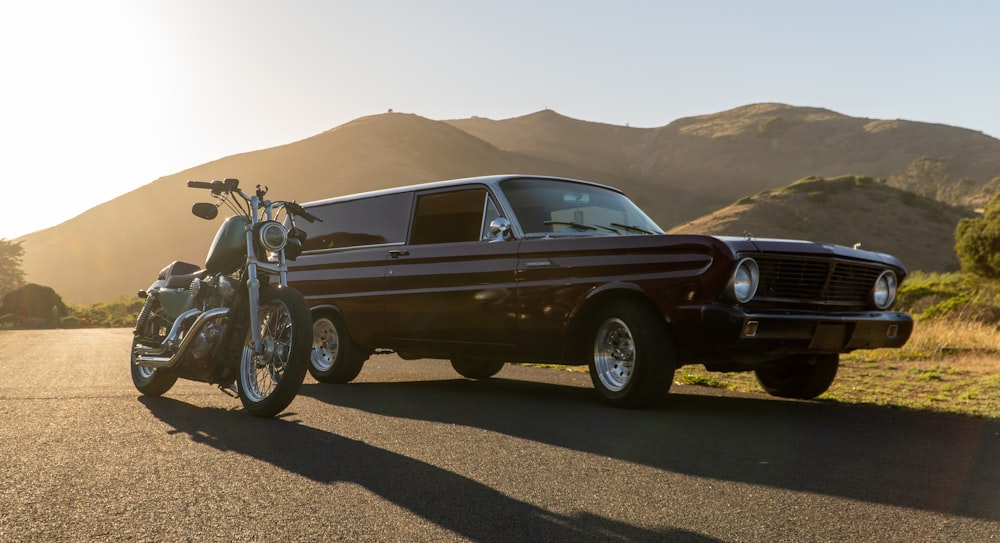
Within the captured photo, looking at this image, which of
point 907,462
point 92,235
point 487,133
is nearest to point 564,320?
point 907,462

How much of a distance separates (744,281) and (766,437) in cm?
123

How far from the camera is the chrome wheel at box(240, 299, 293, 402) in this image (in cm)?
610

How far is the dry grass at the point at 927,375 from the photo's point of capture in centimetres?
738

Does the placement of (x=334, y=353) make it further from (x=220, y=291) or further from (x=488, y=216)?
(x=488, y=216)

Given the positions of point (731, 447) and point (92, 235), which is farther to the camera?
point (92, 235)

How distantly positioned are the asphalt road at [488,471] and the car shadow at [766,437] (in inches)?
0.8

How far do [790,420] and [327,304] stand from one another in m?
4.86

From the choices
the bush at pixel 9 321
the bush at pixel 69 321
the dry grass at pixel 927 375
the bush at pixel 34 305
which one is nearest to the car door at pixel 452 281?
the dry grass at pixel 927 375

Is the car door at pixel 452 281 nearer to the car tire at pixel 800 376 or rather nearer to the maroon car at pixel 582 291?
the maroon car at pixel 582 291

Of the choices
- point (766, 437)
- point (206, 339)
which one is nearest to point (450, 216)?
point (206, 339)

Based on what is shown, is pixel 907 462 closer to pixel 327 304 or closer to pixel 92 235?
pixel 327 304

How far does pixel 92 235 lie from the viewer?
325 feet

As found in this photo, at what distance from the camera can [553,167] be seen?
140750 mm

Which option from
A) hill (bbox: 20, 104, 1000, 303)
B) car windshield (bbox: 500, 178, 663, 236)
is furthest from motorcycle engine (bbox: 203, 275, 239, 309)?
hill (bbox: 20, 104, 1000, 303)
